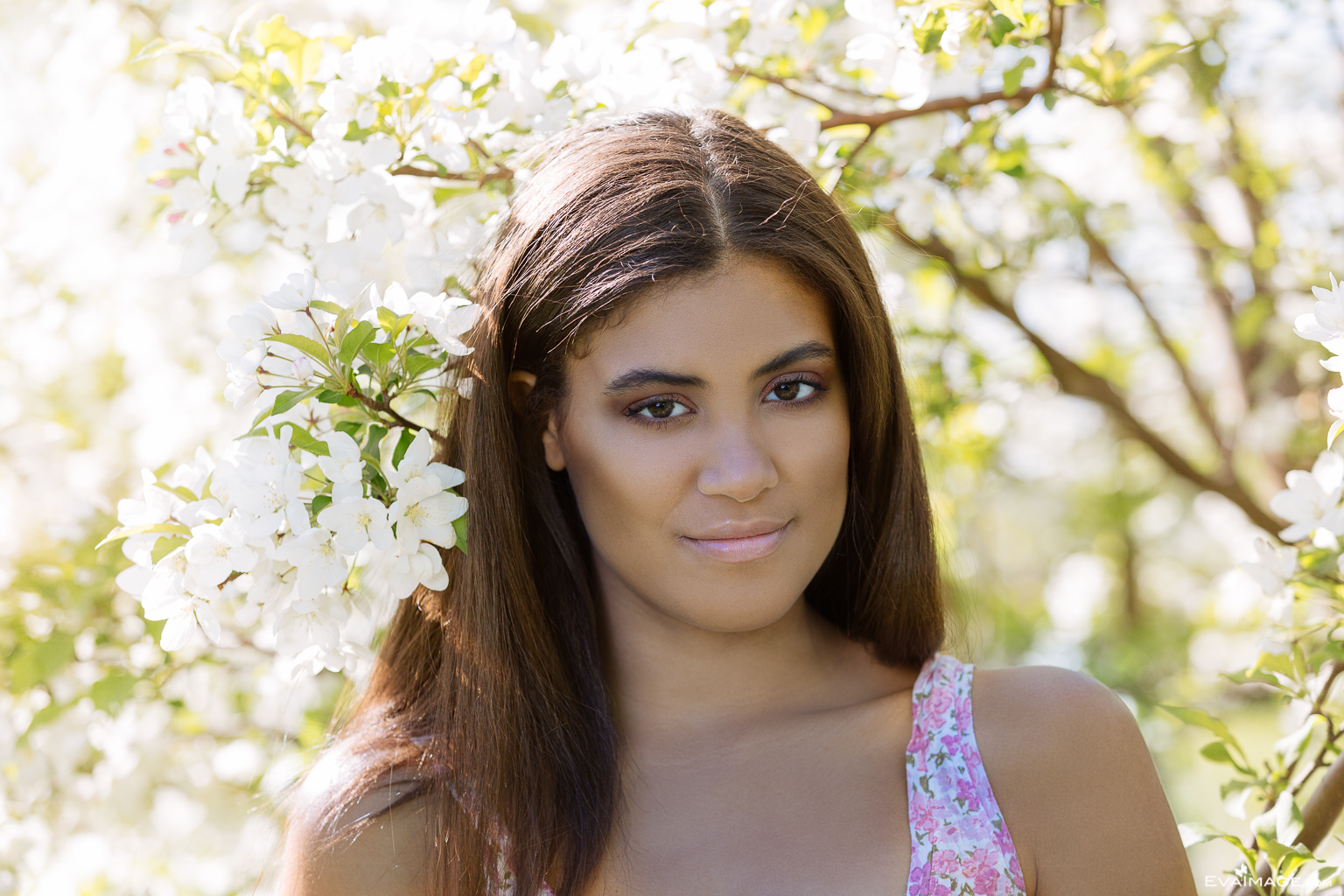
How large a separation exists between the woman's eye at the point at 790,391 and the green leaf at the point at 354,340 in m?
0.53

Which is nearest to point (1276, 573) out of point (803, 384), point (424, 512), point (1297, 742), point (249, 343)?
point (1297, 742)

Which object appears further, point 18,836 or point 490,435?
point 18,836

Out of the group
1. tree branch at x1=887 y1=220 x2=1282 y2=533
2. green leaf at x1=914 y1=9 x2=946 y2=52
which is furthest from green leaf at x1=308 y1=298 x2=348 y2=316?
tree branch at x1=887 y1=220 x2=1282 y2=533

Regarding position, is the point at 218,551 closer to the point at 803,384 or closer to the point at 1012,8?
the point at 803,384

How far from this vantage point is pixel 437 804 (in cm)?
161

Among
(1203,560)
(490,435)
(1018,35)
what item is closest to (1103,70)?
(1018,35)

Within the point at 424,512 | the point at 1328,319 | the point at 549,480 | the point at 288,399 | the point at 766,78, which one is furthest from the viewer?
the point at 766,78

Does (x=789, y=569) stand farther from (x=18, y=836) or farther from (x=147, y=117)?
(x=147, y=117)

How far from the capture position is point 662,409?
1547 millimetres

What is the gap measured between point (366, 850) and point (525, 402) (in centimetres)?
65

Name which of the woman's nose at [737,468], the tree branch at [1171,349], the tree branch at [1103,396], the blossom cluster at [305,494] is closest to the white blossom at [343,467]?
the blossom cluster at [305,494]

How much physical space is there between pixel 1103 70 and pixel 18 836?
92.3 inches

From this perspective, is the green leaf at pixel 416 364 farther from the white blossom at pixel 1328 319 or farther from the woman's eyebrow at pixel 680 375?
the white blossom at pixel 1328 319

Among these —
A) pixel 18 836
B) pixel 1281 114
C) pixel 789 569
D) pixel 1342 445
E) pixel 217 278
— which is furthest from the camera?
pixel 1281 114
